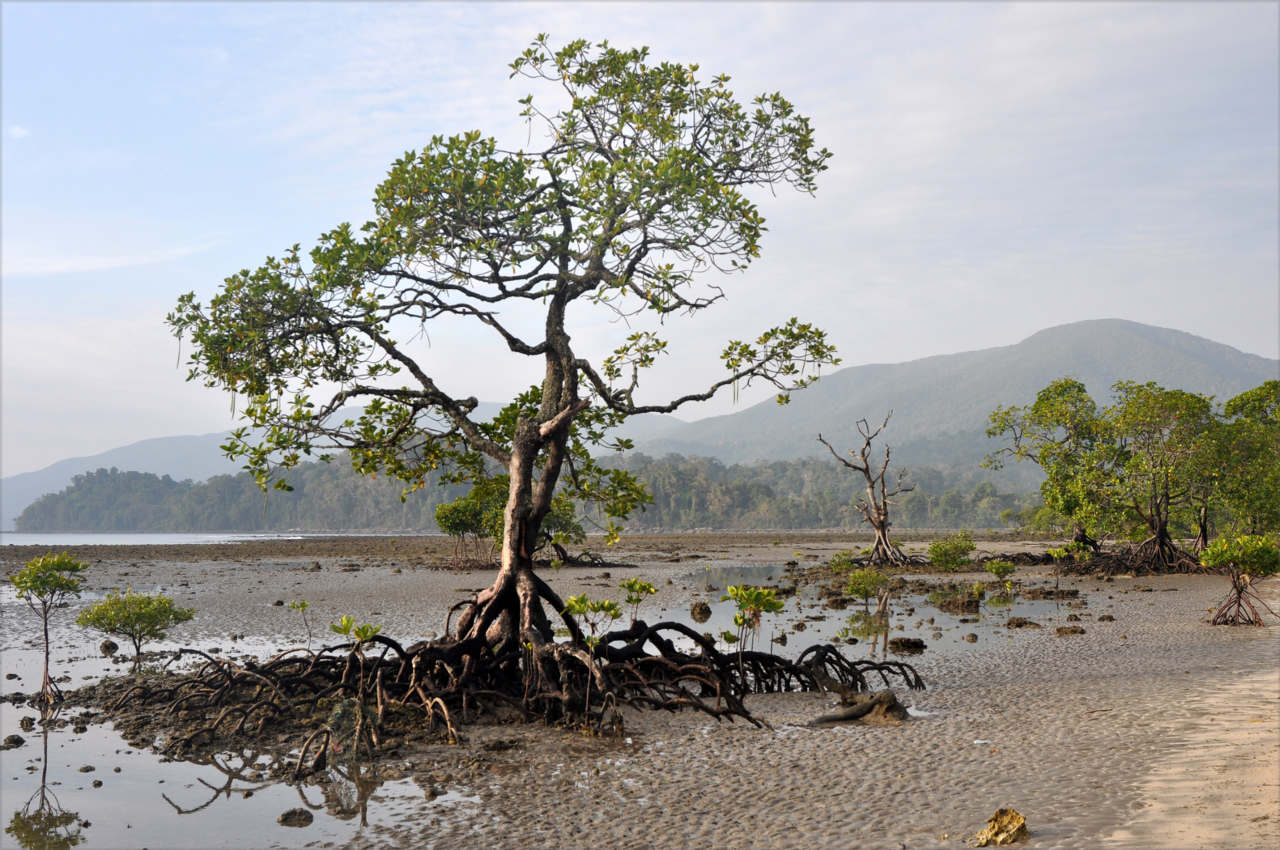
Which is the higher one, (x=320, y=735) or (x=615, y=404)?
(x=615, y=404)

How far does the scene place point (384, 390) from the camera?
1506 cm

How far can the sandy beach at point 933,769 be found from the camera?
28.5 ft

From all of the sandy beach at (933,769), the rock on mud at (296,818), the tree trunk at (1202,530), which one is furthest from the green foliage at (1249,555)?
the rock on mud at (296,818)

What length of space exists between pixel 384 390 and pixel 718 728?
7.74 meters

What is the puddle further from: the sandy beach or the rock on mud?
the rock on mud

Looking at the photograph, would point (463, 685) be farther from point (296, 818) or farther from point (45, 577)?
point (45, 577)

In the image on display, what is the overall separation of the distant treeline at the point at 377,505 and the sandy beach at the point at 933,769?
13250cm

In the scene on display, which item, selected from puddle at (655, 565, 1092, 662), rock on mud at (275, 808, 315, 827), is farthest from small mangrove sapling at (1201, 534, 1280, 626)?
rock on mud at (275, 808, 315, 827)

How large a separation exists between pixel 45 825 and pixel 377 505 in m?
175

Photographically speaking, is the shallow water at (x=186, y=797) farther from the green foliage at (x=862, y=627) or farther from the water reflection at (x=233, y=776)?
the green foliage at (x=862, y=627)

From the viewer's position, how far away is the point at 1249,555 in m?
23.8

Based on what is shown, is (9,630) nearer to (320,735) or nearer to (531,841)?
(320,735)

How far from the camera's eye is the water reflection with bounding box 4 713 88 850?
898 centimetres

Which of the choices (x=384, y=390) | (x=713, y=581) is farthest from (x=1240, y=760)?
(x=713, y=581)
